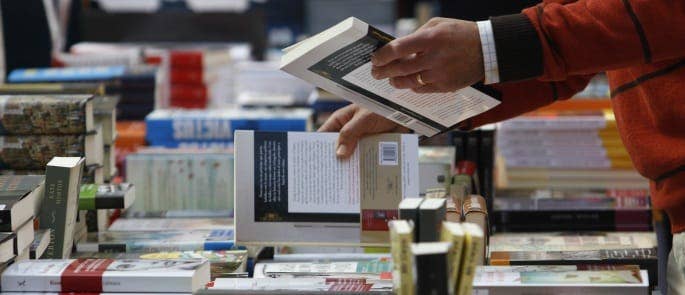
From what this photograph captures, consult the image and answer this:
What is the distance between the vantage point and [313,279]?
71.5 inches

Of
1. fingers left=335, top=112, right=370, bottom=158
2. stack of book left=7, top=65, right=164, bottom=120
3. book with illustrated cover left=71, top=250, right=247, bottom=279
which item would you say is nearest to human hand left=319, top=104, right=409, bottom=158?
fingers left=335, top=112, right=370, bottom=158

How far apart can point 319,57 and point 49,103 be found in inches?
33.4

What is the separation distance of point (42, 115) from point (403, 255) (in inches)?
47.6

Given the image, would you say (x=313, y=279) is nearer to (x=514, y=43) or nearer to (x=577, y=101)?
(x=514, y=43)

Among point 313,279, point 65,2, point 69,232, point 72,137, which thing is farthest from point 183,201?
point 65,2

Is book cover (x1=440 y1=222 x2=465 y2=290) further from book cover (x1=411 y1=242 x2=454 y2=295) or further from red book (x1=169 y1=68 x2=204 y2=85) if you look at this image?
red book (x1=169 y1=68 x2=204 y2=85)

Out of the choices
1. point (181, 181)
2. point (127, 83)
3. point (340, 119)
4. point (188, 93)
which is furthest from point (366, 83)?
point (188, 93)

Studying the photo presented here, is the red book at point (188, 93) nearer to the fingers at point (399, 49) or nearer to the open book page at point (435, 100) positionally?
the open book page at point (435, 100)

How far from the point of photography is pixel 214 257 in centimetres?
213

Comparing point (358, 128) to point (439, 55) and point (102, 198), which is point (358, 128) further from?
point (102, 198)

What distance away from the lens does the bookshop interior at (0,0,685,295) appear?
5.36ft

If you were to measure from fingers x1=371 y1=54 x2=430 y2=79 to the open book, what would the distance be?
0.12 feet

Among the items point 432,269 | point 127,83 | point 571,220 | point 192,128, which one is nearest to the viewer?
point 432,269

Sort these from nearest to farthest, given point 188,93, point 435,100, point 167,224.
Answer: point 435,100
point 167,224
point 188,93
